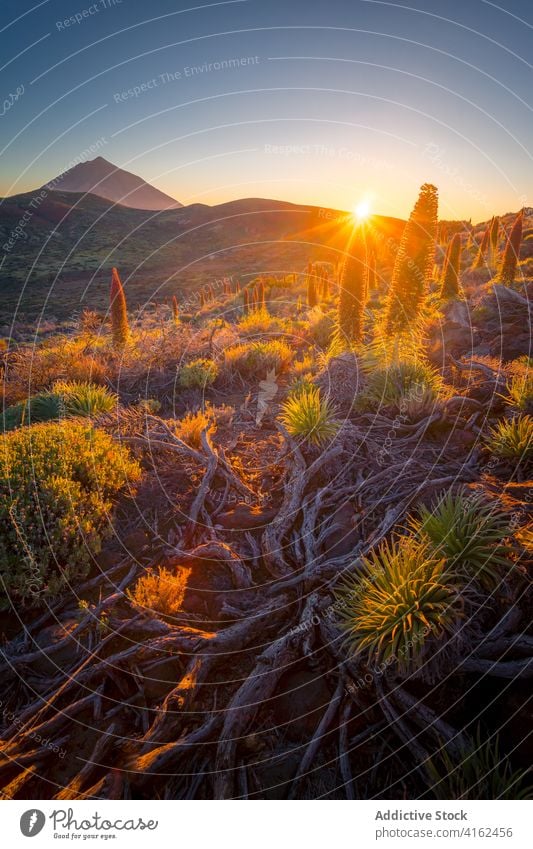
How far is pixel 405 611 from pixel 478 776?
90 centimetres

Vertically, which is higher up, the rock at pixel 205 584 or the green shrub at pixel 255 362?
the green shrub at pixel 255 362

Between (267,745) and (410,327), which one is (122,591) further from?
(410,327)

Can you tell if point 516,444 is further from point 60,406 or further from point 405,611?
point 60,406

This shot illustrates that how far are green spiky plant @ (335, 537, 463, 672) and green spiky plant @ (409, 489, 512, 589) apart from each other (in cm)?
14

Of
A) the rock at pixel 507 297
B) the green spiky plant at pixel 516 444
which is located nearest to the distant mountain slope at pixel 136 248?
the rock at pixel 507 297

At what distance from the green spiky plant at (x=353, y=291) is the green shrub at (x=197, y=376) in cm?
409

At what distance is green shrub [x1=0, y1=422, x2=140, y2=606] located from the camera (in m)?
Answer: 3.68

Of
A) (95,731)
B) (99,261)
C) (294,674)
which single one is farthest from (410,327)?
(99,261)

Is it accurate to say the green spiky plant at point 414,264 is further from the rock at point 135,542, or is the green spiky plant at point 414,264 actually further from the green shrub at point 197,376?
the rock at point 135,542

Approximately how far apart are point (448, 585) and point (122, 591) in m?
3.15

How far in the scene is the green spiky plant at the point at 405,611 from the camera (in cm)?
255

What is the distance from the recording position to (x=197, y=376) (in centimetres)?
988

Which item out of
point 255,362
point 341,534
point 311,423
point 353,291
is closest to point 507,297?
point 353,291

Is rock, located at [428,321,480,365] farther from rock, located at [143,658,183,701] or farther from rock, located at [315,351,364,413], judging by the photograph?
rock, located at [143,658,183,701]
